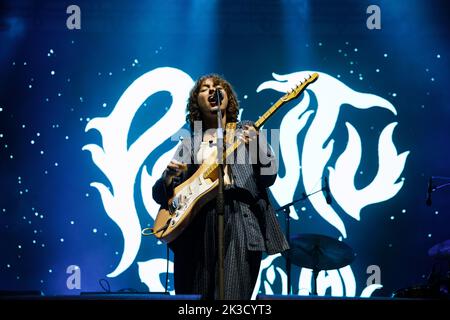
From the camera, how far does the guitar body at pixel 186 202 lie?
3225mm

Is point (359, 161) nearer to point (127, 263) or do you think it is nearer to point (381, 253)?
point (381, 253)

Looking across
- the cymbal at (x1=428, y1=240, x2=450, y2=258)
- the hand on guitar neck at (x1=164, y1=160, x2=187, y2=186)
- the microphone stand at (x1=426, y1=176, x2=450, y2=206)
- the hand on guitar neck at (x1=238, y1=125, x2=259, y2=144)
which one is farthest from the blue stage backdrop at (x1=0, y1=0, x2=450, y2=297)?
the hand on guitar neck at (x1=238, y1=125, x2=259, y2=144)

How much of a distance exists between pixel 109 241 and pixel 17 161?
50.6 inches

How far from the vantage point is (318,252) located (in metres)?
5.07

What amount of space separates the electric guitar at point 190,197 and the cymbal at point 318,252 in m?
1.85

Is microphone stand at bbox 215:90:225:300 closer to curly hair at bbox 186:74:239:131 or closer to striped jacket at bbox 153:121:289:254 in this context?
striped jacket at bbox 153:121:289:254

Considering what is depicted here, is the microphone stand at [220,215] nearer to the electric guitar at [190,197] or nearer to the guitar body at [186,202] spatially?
the electric guitar at [190,197]

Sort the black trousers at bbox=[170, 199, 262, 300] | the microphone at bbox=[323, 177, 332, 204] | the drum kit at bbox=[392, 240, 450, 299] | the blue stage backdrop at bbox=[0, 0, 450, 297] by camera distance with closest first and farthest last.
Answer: the black trousers at bbox=[170, 199, 262, 300] → the drum kit at bbox=[392, 240, 450, 299] → the microphone at bbox=[323, 177, 332, 204] → the blue stage backdrop at bbox=[0, 0, 450, 297]

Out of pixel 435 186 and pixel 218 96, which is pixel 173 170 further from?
pixel 435 186

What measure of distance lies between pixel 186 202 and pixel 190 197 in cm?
4

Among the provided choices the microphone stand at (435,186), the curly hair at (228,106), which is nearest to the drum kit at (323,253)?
the microphone stand at (435,186)

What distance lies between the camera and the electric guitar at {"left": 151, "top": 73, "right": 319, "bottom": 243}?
A: 3.22 m

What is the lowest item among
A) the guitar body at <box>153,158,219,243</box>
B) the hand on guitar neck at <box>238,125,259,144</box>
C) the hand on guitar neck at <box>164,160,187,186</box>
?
the guitar body at <box>153,158,219,243</box>

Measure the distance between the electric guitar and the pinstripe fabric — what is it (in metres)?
0.06
